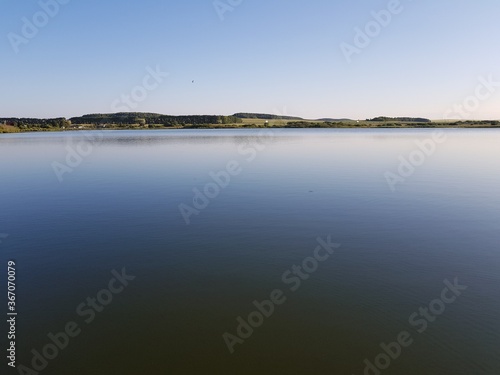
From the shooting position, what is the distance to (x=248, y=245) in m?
10.8

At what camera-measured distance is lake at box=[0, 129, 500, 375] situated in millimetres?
6055

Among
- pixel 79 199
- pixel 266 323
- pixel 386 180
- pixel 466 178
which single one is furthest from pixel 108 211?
pixel 466 178

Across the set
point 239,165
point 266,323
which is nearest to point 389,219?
point 266,323

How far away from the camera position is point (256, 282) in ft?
27.8

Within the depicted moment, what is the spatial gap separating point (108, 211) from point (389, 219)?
11.0 m

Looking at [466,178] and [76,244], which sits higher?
[466,178]

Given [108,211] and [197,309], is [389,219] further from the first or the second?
[108,211]

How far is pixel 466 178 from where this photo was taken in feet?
72.4

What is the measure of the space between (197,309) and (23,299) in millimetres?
3775

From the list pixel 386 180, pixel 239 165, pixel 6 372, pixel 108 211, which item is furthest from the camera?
pixel 239 165

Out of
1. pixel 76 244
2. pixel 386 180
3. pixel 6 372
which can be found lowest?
pixel 6 372

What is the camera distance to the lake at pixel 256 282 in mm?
6055

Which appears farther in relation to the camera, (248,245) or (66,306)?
(248,245)

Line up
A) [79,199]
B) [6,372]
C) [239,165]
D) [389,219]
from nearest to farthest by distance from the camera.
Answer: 1. [6,372]
2. [389,219]
3. [79,199]
4. [239,165]
